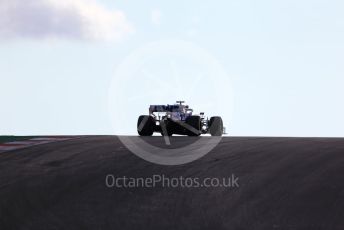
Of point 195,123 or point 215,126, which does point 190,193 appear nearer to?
point 195,123

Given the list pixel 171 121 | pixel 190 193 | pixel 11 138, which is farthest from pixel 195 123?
pixel 190 193

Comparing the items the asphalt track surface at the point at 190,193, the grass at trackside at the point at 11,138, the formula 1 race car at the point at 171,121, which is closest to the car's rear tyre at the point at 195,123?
the formula 1 race car at the point at 171,121

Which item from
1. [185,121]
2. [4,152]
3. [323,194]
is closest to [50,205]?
[323,194]

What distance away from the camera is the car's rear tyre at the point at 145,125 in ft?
87.9

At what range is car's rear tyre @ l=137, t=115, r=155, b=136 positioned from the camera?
26797 millimetres

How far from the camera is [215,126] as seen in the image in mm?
27766

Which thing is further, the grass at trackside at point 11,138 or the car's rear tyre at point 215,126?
the car's rear tyre at point 215,126

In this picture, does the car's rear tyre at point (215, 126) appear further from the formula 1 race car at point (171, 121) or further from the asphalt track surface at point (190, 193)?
the asphalt track surface at point (190, 193)

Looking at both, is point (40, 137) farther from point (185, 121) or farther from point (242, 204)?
point (242, 204)

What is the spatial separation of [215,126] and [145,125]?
108 inches

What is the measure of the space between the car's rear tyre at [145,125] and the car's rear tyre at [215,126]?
2.24 metres

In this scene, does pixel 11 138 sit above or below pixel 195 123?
below

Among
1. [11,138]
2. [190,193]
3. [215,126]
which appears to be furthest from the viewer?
[215,126]

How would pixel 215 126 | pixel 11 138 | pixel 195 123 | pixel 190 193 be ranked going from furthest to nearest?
pixel 215 126
pixel 195 123
pixel 11 138
pixel 190 193
